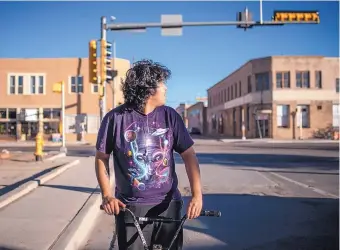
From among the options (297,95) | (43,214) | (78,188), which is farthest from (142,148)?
(297,95)

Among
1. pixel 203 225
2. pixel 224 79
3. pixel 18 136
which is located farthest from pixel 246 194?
pixel 224 79

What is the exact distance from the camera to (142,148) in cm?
252

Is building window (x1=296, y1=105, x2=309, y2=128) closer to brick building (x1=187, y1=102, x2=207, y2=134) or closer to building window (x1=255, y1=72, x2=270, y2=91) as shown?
building window (x1=255, y1=72, x2=270, y2=91)

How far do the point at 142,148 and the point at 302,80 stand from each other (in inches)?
1499

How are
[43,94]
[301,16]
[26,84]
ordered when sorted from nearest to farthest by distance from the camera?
[301,16] < [26,84] < [43,94]

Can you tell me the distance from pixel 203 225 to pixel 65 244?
7.51 ft

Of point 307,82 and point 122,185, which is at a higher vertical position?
point 307,82

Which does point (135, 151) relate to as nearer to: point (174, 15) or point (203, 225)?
point (203, 225)

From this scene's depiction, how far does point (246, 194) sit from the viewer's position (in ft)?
26.9

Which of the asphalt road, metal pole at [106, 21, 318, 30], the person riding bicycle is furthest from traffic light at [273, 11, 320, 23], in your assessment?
the person riding bicycle

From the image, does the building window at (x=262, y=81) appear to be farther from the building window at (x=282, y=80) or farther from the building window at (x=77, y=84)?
the building window at (x=77, y=84)

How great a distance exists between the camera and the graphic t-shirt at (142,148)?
99.1 inches

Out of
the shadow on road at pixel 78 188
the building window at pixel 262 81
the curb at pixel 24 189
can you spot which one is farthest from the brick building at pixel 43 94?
the shadow on road at pixel 78 188

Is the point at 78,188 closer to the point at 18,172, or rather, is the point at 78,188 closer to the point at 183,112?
the point at 18,172
